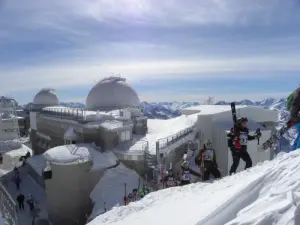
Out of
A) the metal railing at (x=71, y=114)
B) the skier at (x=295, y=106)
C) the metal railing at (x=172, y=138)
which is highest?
the skier at (x=295, y=106)

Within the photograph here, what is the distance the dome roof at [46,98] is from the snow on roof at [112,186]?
27.0 m

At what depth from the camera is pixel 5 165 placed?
1256 inches

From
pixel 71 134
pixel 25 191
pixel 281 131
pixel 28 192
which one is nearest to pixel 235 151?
pixel 281 131

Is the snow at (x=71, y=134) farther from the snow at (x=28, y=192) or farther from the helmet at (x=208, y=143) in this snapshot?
the helmet at (x=208, y=143)

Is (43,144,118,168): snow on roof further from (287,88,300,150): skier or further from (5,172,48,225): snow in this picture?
(287,88,300,150): skier

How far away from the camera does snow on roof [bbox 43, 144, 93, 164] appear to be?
1850cm

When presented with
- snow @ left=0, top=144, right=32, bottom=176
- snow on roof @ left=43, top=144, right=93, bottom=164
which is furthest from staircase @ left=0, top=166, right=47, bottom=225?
snow @ left=0, top=144, right=32, bottom=176

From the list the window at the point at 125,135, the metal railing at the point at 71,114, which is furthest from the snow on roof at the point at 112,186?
the metal railing at the point at 71,114

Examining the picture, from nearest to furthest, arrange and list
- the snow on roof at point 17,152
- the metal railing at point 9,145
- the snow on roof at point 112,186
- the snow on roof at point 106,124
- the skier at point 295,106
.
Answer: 1. the skier at point 295,106
2. the snow on roof at point 112,186
3. the snow on roof at point 106,124
4. the snow on roof at point 17,152
5. the metal railing at point 9,145

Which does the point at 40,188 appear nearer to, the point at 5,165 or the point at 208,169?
the point at 5,165

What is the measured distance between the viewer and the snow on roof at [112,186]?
1745cm

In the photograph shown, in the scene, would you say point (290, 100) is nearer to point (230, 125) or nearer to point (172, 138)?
point (172, 138)

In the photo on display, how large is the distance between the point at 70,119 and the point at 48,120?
6448 millimetres

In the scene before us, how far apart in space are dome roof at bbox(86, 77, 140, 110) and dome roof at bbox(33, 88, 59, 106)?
13.1 m
